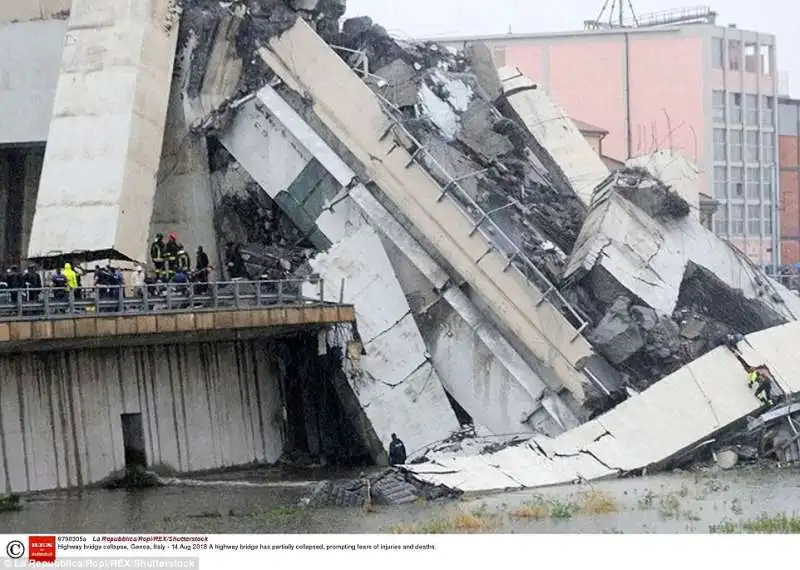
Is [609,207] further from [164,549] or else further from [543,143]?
[164,549]

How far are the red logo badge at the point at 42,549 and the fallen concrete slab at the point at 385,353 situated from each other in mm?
8704

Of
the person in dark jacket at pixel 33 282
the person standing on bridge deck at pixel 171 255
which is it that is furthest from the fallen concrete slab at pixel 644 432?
the person in dark jacket at pixel 33 282

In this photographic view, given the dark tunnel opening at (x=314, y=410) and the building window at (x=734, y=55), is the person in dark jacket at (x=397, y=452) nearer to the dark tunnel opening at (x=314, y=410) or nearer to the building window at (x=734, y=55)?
the dark tunnel opening at (x=314, y=410)

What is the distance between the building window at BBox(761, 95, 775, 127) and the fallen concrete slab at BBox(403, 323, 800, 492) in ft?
8.82

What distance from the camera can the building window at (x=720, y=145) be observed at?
2416cm

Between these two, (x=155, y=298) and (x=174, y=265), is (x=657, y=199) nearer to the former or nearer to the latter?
(x=174, y=265)

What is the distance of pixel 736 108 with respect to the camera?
74.8 feet

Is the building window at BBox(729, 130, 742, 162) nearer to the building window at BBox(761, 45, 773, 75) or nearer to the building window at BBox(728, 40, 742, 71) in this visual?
the building window at BBox(728, 40, 742, 71)

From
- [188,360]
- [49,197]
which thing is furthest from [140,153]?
[188,360]

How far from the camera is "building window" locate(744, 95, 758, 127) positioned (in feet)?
72.1

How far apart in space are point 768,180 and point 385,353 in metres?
5.07

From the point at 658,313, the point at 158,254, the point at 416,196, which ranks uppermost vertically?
the point at 416,196
